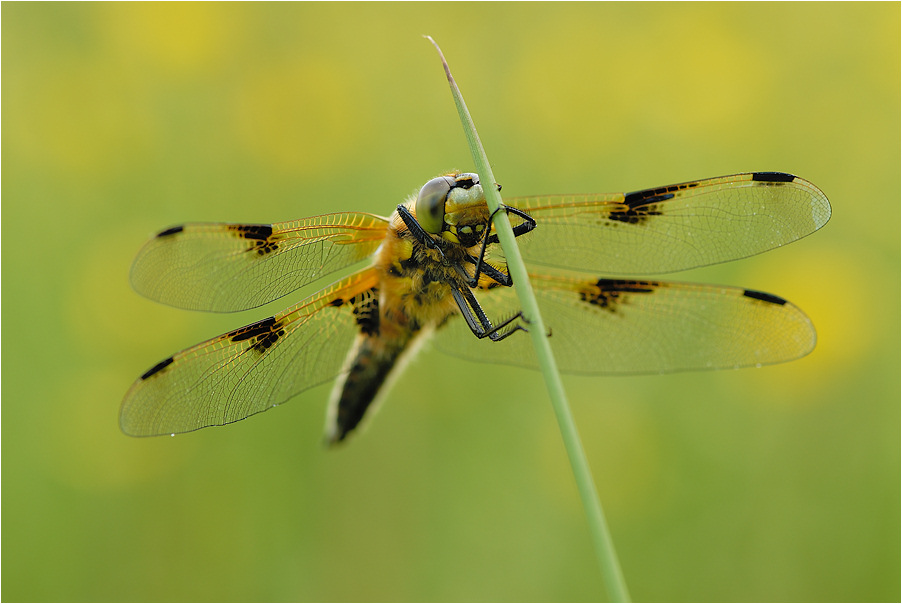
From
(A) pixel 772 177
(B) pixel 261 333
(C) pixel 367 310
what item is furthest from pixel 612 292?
(B) pixel 261 333

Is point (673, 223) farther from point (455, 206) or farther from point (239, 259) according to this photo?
point (239, 259)

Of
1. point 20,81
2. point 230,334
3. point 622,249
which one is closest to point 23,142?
point 20,81

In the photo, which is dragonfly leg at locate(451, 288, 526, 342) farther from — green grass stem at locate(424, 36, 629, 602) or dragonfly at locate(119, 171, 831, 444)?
green grass stem at locate(424, 36, 629, 602)

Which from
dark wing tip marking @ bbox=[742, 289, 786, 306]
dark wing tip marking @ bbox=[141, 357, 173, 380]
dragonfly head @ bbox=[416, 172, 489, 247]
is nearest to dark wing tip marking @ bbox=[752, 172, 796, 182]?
dark wing tip marking @ bbox=[742, 289, 786, 306]

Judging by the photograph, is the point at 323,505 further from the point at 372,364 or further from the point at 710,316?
the point at 710,316

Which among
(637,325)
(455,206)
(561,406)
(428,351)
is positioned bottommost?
(561,406)

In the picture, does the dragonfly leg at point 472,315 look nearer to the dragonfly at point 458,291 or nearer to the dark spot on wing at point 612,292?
the dragonfly at point 458,291
